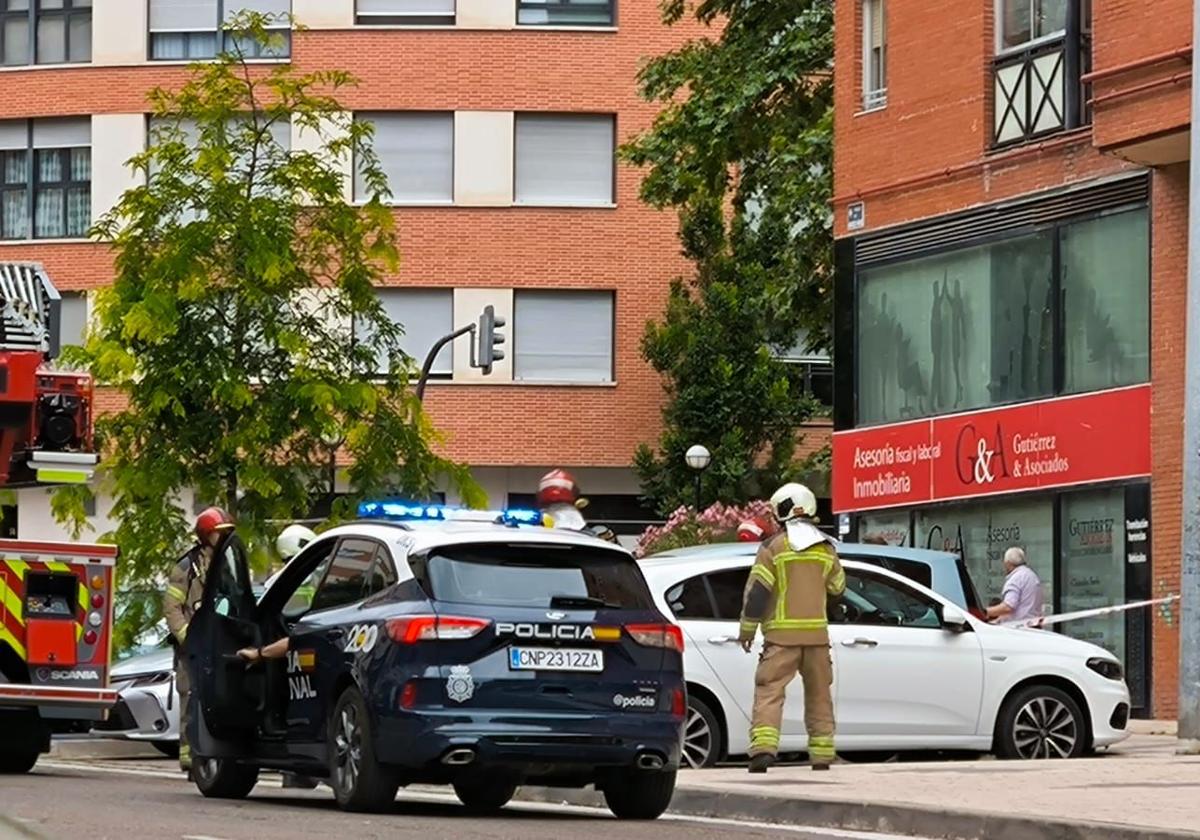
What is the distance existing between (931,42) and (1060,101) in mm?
2692

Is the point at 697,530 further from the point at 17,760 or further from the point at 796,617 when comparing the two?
the point at 796,617

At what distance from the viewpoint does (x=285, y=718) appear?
16.2 meters

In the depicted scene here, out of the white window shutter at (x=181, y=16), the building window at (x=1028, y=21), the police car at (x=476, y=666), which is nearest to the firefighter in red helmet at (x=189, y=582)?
the police car at (x=476, y=666)

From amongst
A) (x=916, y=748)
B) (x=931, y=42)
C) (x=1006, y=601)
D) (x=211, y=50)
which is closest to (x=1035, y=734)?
(x=916, y=748)

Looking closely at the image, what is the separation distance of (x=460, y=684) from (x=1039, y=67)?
16950mm

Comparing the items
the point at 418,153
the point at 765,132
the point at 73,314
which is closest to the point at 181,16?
the point at 418,153

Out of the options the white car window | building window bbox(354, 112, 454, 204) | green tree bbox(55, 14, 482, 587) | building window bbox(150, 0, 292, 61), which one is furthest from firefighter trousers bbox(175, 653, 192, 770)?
building window bbox(150, 0, 292, 61)

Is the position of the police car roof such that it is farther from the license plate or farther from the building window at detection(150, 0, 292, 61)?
the building window at detection(150, 0, 292, 61)

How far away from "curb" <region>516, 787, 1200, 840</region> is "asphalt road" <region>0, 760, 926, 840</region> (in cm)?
19

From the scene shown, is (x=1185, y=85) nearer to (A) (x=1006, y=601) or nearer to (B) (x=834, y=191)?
(A) (x=1006, y=601)

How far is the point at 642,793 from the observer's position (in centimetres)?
1572

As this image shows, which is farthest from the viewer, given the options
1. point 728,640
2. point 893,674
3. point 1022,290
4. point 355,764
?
point 1022,290

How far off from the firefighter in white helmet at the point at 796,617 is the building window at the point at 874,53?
624 inches

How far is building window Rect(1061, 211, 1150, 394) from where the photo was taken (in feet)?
94.7
